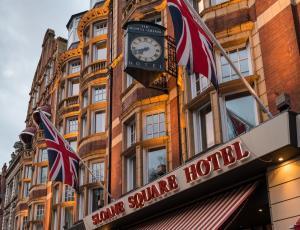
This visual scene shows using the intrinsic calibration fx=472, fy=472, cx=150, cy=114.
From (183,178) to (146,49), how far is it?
531cm

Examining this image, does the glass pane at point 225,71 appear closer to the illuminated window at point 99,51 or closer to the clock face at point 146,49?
the clock face at point 146,49

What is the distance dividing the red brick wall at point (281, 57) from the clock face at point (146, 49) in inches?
170

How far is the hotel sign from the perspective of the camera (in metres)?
11.3

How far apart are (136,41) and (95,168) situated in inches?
346

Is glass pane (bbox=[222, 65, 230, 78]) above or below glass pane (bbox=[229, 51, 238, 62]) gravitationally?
below

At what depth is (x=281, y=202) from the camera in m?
10.6

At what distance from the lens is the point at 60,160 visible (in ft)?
61.2

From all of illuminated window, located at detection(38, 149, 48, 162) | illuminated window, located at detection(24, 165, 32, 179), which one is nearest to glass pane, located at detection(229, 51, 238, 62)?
illuminated window, located at detection(38, 149, 48, 162)

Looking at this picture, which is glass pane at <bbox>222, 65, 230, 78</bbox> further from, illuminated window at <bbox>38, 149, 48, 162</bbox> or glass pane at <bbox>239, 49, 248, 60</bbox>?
illuminated window at <bbox>38, 149, 48, 162</bbox>

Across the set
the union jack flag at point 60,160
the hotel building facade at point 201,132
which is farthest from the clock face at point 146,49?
the union jack flag at point 60,160

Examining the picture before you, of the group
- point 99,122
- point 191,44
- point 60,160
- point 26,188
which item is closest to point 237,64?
point 191,44

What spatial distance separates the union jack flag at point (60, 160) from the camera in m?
18.5

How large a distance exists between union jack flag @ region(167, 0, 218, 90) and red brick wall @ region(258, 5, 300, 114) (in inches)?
67.2

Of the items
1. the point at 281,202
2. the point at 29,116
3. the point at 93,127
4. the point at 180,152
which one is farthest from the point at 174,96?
the point at 29,116
